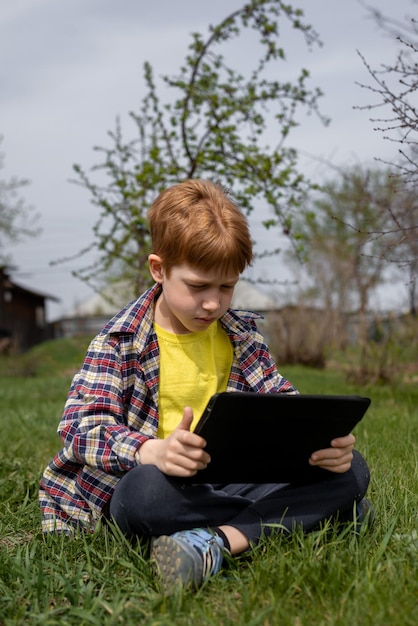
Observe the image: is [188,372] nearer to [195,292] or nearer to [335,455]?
[195,292]

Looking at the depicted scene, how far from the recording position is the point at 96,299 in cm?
6228

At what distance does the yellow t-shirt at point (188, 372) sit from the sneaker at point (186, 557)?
1.54ft

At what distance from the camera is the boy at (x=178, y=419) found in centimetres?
204

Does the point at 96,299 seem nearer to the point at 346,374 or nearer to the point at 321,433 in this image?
the point at 346,374

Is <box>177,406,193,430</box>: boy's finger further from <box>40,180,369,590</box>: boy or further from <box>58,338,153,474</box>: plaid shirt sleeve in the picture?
<box>58,338,153,474</box>: plaid shirt sleeve

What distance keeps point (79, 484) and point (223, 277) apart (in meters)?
0.81

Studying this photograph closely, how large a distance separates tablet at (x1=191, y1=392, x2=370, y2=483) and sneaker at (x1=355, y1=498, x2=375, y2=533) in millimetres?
166

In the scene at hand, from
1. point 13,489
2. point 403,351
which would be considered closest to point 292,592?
point 13,489

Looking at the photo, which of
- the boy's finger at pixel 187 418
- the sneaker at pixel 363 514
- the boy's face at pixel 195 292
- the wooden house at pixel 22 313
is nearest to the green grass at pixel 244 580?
the sneaker at pixel 363 514

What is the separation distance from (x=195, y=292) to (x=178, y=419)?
17.2 inches

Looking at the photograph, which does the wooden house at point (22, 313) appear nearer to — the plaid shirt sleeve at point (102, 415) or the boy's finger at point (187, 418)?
the plaid shirt sleeve at point (102, 415)

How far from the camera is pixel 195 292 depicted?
7.48ft

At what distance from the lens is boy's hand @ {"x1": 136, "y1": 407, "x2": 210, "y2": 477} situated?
6.35ft

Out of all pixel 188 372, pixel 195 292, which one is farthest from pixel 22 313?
pixel 195 292
